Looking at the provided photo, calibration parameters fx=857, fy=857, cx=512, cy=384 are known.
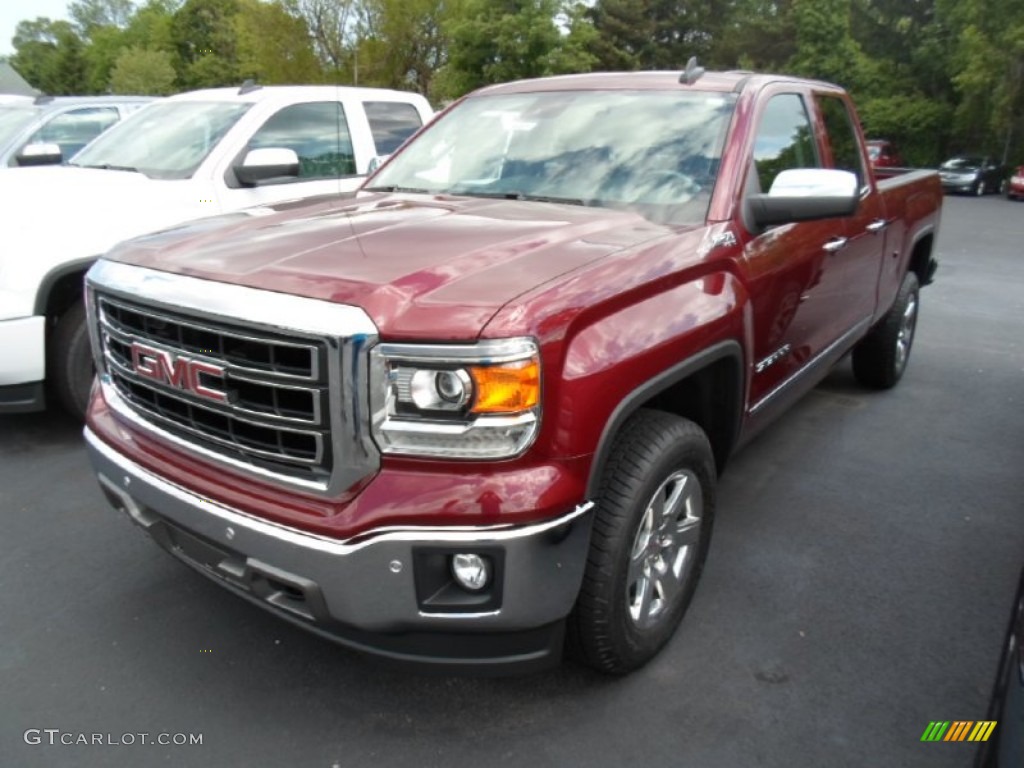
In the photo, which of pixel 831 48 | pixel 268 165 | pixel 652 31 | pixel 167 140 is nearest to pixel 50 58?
pixel 652 31

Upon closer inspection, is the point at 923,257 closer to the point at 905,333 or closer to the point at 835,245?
the point at 905,333

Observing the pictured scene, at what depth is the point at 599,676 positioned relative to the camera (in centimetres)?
278

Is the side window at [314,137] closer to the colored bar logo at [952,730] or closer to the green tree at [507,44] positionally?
the colored bar logo at [952,730]

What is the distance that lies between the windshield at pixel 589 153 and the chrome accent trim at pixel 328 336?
1395 millimetres

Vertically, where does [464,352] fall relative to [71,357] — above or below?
above

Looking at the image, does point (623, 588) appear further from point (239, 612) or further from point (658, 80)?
point (658, 80)

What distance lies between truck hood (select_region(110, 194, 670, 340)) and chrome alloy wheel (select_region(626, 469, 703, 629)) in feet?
2.64

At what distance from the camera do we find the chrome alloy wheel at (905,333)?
5668mm

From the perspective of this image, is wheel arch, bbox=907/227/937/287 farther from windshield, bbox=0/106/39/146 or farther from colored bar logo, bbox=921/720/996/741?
windshield, bbox=0/106/39/146

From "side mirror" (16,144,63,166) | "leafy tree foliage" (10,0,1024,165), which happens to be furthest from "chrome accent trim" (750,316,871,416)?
"leafy tree foliage" (10,0,1024,165)

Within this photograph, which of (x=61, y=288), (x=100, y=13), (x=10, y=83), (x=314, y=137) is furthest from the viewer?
(x=100, y=13)

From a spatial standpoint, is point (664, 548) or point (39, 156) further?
point (39, 156)

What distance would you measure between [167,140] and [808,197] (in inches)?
176

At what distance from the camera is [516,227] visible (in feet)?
9.16
